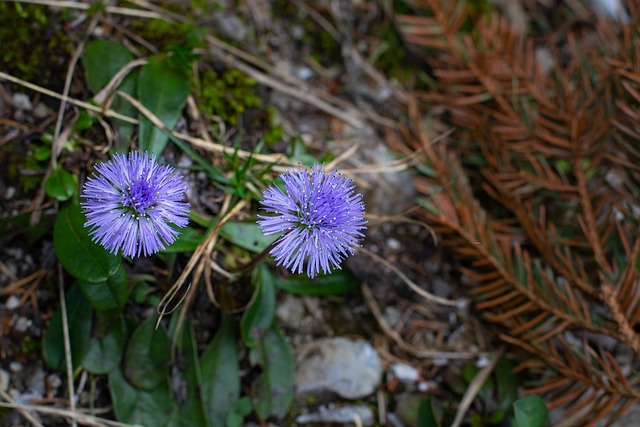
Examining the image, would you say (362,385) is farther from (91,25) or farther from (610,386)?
(91,25)

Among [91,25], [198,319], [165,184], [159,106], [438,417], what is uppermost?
[91,25]

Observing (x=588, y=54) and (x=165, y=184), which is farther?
(x=588, y=54)

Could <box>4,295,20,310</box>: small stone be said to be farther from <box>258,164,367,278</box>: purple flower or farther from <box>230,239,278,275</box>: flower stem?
<box>258,164,367,278</box>: purple flower

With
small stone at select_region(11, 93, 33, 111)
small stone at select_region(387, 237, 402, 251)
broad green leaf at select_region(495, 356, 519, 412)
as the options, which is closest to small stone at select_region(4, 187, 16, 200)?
small stone at select_region(11, 93, 33, 111)

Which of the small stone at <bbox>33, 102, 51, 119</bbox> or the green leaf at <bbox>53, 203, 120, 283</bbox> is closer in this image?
the green leaf at <bbox>53, 203, 120, 283</bbox>

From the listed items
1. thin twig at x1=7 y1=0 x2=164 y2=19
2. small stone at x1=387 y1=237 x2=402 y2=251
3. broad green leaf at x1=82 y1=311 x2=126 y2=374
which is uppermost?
thin twig at x1=7 y1=0 x2=164 y2=19

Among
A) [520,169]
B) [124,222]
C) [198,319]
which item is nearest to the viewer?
[124,222]

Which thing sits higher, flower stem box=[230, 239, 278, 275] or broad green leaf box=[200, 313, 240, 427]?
flower stem box=[230, 239, 278, 275]

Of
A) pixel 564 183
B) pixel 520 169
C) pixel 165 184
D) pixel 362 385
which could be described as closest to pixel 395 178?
pixel 520 169
